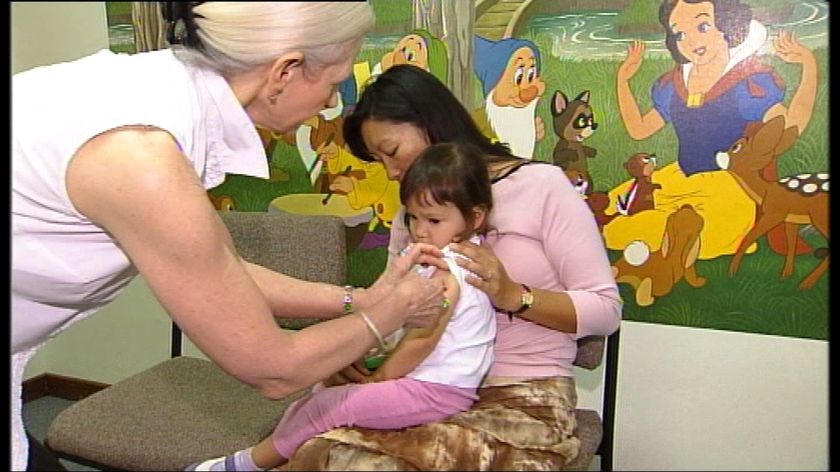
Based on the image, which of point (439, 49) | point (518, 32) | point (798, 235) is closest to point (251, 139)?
point (439, 49)

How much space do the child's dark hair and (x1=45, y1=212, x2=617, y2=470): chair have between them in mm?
263

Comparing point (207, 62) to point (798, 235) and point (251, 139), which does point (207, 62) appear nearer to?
point (251, 139)

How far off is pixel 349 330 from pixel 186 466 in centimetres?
29

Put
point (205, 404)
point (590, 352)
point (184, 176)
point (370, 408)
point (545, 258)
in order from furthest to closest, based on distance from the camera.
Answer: point (205, 404) → point (590, 352) → point (545, 258) → point (370, 408) → point (184, 176)

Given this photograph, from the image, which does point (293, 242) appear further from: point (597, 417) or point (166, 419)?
point (597, 417)

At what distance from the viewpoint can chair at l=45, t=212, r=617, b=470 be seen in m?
1.01

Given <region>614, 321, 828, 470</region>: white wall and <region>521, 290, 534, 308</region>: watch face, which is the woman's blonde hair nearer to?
<region>521, 290, 534, 308</region>: watch face

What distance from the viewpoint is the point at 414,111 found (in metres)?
0.86

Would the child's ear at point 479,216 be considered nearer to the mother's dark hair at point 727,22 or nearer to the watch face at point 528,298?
the watch face at point 528,298

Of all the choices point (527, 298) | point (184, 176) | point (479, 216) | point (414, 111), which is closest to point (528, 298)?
point (527, 298)

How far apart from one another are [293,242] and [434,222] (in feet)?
1.30

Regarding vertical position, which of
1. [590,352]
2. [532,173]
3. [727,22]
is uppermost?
[727,22]

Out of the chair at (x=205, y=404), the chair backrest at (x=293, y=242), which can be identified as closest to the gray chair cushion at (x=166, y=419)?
the chair at (x=205, y=404)

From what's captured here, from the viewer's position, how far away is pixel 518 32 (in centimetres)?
108
